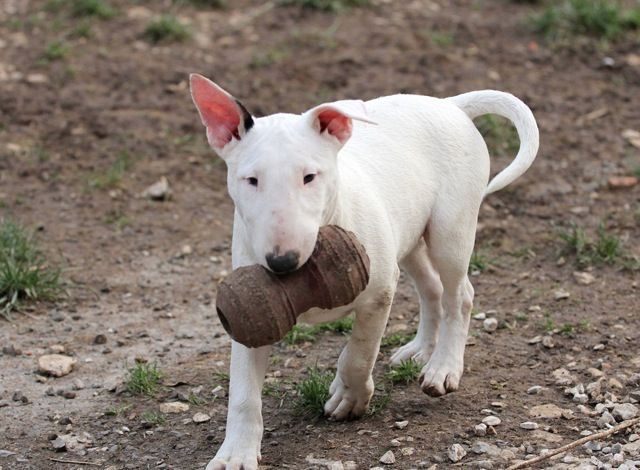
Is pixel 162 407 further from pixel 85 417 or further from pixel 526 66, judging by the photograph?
pixel 526 66

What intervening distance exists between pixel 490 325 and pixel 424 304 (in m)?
0.56

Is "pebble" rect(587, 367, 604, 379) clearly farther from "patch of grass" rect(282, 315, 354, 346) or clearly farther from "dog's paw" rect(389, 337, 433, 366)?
"patch of grass" rect(282, 315, 354, 346)

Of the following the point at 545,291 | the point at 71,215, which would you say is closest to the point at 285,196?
the point at 545,291

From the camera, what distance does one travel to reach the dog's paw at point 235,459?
4.57 metres

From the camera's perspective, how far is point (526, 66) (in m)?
9.80

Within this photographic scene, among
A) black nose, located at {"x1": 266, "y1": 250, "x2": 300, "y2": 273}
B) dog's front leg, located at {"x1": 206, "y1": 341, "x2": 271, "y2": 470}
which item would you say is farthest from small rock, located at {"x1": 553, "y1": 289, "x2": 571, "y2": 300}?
black nose, located at {"x1": 266, "y1": 250, "x2": 300, "y2": 273}

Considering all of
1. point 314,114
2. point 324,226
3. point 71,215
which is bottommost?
point 71,215

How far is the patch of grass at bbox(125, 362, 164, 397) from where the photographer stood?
5648 mm

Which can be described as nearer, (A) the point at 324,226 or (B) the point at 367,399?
(A) the point at 324,226

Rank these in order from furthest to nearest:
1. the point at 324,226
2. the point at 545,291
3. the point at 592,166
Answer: the point at 592,166, the point at 545,291, the point at 324,226

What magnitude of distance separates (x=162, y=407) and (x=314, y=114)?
6.09 ft

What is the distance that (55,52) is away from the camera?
382 inches

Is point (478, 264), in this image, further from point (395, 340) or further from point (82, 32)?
point (82, 32)

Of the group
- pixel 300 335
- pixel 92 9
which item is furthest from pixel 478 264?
pixel 92 9
